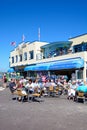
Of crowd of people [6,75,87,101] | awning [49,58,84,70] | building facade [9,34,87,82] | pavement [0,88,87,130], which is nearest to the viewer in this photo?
pavement [0,88,87,130]

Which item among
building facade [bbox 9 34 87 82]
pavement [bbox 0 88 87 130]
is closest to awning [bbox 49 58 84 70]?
building facade [bbox 9 34 87 82]

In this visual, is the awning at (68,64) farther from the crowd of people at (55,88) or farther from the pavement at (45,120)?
the pavement at (45,120)

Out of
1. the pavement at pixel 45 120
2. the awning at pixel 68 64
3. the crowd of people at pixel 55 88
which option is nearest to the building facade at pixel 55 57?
the awning at pixel 68 64

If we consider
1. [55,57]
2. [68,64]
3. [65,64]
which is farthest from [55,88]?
[55,57]

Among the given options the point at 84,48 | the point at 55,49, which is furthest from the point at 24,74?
the point at 84,48

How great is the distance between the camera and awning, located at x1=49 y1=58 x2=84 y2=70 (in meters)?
27.2

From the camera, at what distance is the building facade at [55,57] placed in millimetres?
28047

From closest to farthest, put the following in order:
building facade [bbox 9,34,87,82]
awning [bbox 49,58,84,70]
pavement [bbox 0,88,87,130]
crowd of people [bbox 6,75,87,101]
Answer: pavement [bbox 0,88,87,130], crowd of people [bbox 6,75,87,101], awning [bbox 49,58,84,70], building facade [bbox 9,34,87,82]

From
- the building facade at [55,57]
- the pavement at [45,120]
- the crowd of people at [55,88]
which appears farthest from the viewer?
the building facade at [55,57]

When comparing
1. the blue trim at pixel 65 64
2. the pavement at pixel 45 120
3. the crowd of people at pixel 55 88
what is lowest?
the pavement at pixel 45 120

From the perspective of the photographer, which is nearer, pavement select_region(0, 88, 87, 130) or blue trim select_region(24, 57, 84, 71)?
pavement select_region(0, 88, 87, 130)

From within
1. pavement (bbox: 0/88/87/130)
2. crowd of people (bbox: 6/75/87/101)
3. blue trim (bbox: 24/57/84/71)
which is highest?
blue trim (bbox: 24/57/84/71)

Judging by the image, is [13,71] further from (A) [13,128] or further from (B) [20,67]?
(A) [13,128]

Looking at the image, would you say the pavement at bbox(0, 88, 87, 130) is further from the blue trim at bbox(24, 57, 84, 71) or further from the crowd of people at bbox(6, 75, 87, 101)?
the blue trim at bbox(24, 57, 84, 71)
